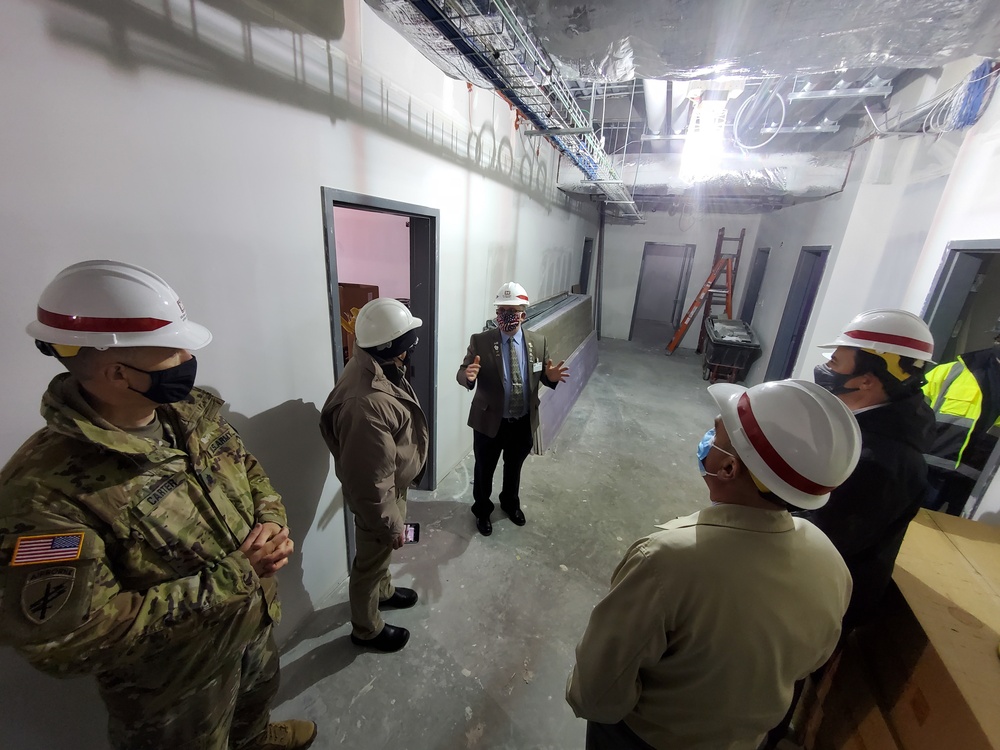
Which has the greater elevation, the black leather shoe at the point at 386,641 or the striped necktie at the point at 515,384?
the striped necktie at the point at 515,384

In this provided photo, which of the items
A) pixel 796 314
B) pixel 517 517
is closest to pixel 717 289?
pixel 796 314

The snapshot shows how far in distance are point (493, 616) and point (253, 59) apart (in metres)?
2.58

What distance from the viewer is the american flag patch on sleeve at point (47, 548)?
0.70m

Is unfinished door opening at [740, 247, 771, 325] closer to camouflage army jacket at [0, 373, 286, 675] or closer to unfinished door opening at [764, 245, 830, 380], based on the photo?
unfinished door opening at [764, 245, 830, 380]

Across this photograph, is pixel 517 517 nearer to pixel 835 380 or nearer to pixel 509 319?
pixel 509 319

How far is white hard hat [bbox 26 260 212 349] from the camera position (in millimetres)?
768

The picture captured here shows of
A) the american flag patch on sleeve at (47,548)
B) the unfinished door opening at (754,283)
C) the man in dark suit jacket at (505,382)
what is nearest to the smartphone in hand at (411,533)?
the man in dark suit jacket at (505,382)

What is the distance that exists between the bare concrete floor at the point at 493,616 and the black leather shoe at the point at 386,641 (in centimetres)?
4

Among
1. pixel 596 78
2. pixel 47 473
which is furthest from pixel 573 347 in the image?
pixel 47 473

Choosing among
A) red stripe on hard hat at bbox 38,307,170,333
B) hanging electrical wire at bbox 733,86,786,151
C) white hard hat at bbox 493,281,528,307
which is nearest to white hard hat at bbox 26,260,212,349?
red stripe on hard hat at bbox 38,307,170,333

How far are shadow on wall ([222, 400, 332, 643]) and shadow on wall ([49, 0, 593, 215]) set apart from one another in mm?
1026

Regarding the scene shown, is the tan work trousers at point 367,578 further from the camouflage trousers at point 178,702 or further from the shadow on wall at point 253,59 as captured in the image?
the shadow on wall at point 253,59

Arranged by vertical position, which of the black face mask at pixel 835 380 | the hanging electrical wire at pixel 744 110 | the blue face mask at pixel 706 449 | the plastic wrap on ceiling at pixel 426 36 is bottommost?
the blue face mask at pixel 706 449

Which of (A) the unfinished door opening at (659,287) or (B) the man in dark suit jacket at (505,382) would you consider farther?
(A) the unfinished door opening at (659,287)
